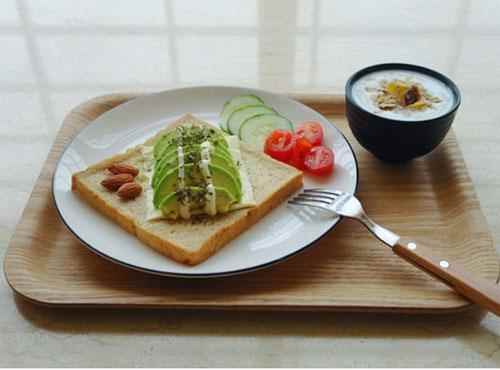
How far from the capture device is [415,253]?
1.44 m

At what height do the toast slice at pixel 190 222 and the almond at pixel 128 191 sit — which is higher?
the almond at pixel 128 191

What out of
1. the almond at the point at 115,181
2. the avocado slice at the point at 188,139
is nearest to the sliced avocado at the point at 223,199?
the avocado slice at the point at 188,139

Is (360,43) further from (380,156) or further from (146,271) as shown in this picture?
(146,271)

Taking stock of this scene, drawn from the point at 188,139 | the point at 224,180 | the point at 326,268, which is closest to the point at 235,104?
the point at 188,139

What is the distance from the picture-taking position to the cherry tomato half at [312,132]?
1835 mm

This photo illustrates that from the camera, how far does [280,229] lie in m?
1.60

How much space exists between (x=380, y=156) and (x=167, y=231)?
0.71 meters

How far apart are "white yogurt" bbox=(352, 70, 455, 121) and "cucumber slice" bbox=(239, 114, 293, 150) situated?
24 cm

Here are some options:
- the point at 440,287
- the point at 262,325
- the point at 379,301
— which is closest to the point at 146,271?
the point at 262,325

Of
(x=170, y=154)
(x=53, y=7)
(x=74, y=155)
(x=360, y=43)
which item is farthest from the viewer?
(x=53, y=7)

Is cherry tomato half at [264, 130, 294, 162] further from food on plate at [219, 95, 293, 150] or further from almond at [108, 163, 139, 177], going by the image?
almond at [108, 163, 139, 177]

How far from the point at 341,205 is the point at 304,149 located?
266mm

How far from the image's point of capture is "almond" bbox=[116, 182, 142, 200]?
164 centimetres

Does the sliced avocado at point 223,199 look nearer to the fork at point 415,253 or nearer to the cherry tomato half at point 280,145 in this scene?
the fork at point 415,253
